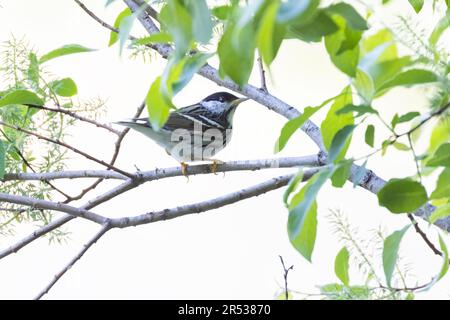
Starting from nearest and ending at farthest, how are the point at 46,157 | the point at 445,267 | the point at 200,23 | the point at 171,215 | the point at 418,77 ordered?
the point at 200,23 → the point at 418,77 → the point at 445,267 → the point at 171,215 → the point at 46,157

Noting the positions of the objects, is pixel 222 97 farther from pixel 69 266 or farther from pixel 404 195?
pixel 404 195

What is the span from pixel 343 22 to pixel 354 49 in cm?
8

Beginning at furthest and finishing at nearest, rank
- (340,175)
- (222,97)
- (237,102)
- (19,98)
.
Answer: (222,97), (237,102), (19,98), (340,175)

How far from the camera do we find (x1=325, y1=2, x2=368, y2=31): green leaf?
34.4 inches

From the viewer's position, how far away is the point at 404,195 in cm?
115

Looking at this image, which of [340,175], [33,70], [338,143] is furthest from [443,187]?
[33,70]

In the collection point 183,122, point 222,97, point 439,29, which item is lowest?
point 439,29

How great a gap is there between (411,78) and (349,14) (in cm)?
25

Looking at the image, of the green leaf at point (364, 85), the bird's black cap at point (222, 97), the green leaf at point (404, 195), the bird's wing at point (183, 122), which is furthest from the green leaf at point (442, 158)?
the bird's black cap at point (222, 97)

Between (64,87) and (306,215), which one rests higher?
(64,87)

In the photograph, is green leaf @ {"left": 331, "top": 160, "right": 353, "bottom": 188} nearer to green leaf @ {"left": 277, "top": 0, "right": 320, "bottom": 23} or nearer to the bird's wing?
green leaf @ {"left": 277, "top": 0, "right": 320, "bottom": 23}

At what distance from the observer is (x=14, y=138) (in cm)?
239
